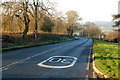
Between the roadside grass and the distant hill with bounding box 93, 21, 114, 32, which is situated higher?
the distant hill with bounding box 93, 21, 114, 32

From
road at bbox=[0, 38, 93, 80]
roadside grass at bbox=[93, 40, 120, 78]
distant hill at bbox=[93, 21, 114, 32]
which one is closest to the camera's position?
road at bbox=[0, 38, 93, 80]

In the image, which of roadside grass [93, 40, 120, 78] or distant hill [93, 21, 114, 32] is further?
distant hill [93, 21, 114, 32]

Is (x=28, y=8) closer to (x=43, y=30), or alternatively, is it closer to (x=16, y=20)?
(x=16, y=20)

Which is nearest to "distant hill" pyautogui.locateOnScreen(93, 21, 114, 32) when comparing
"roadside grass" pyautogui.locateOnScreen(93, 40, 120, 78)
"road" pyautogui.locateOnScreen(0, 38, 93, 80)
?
"roadside grass" pyautogui.locateOnScreen(93, 40, 120, 78)

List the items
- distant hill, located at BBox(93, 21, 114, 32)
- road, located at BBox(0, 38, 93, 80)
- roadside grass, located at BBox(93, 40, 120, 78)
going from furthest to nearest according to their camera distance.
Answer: distant hill, located at BBox(93, 21, 114, 32)
roadside grass, located at BBox(93, 40, 120, 78)
road, located at BBox(0, 38, 93, 80)

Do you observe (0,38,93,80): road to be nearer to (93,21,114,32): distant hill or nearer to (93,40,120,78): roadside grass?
(93,40,120,78): roadside grass

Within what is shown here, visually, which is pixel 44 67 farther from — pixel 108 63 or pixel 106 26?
pixel 106 26

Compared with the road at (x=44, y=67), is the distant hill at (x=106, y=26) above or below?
above

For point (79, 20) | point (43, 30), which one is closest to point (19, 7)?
point (43, 30)

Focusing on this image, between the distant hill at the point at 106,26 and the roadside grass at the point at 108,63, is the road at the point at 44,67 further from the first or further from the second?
the distant hill at the point at 106,26

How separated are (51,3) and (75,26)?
3982 cm

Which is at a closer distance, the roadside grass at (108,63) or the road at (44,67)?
the road at (44,67)

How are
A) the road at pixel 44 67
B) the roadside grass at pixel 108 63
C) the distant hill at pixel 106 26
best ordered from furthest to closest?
the distant hill at pixel 106 26 → the roadside grass at pixel 108 63 → the road at pixel 44 67

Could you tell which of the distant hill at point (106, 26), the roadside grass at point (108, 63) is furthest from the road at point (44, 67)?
the distant hill at point (106, 26)
